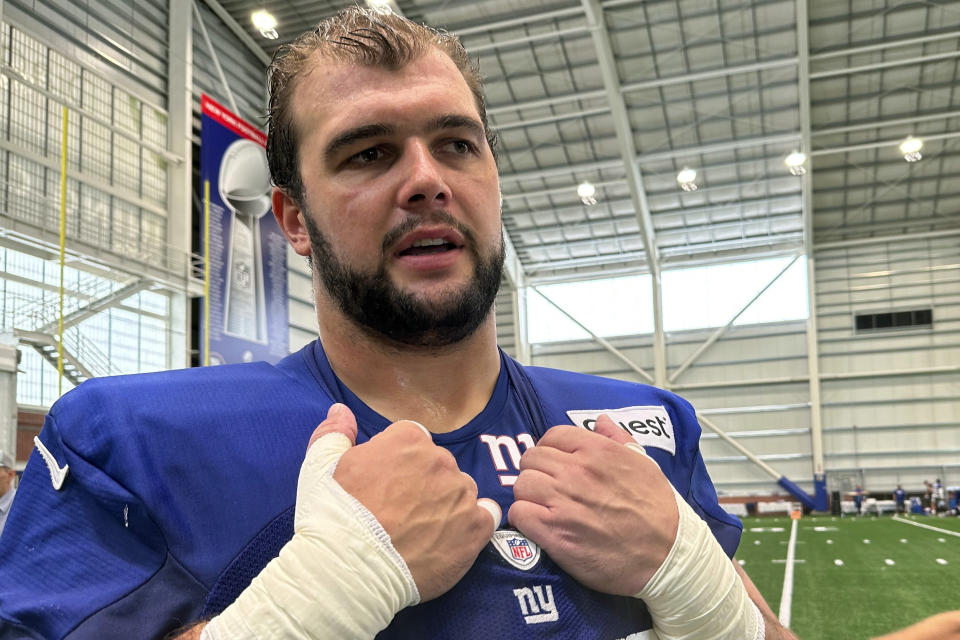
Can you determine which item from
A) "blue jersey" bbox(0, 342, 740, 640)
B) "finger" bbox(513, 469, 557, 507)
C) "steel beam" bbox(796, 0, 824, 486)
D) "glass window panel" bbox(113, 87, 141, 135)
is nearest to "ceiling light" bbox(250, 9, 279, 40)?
"glass window panel" bbox(113, 87, 141, 135)

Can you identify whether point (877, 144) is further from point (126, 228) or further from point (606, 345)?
point (126, 228)

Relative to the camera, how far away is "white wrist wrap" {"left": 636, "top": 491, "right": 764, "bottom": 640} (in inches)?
52.1

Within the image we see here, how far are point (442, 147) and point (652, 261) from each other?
83.4 ft

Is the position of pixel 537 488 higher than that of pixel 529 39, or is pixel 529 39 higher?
pixel 529 39

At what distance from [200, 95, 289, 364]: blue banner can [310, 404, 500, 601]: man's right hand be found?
15.3 meters

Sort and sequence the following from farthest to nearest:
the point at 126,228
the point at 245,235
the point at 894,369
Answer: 1. the point at 894,369
2. the point at 245,235
3. the point at 126,228

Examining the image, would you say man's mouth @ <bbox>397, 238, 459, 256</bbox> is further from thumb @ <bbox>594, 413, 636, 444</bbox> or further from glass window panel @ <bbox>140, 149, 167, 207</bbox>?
glass window panel @ <bbox>140, 149, 167, 207</bbox>

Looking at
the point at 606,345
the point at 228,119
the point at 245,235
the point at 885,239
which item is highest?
the point at 228,119

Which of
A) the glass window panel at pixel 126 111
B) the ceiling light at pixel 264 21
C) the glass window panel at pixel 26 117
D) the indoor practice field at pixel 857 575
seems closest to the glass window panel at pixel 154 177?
the glass window panel at pixel 126 111

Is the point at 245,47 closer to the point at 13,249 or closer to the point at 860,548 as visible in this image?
the point at 13,249

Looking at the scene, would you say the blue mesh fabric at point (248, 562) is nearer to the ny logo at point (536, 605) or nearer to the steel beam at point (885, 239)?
the ny logo at point (536, 605)

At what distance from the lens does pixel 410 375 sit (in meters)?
1.58

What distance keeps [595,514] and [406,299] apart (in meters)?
0.48

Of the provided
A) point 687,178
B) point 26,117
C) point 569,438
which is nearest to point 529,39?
point 687,178
